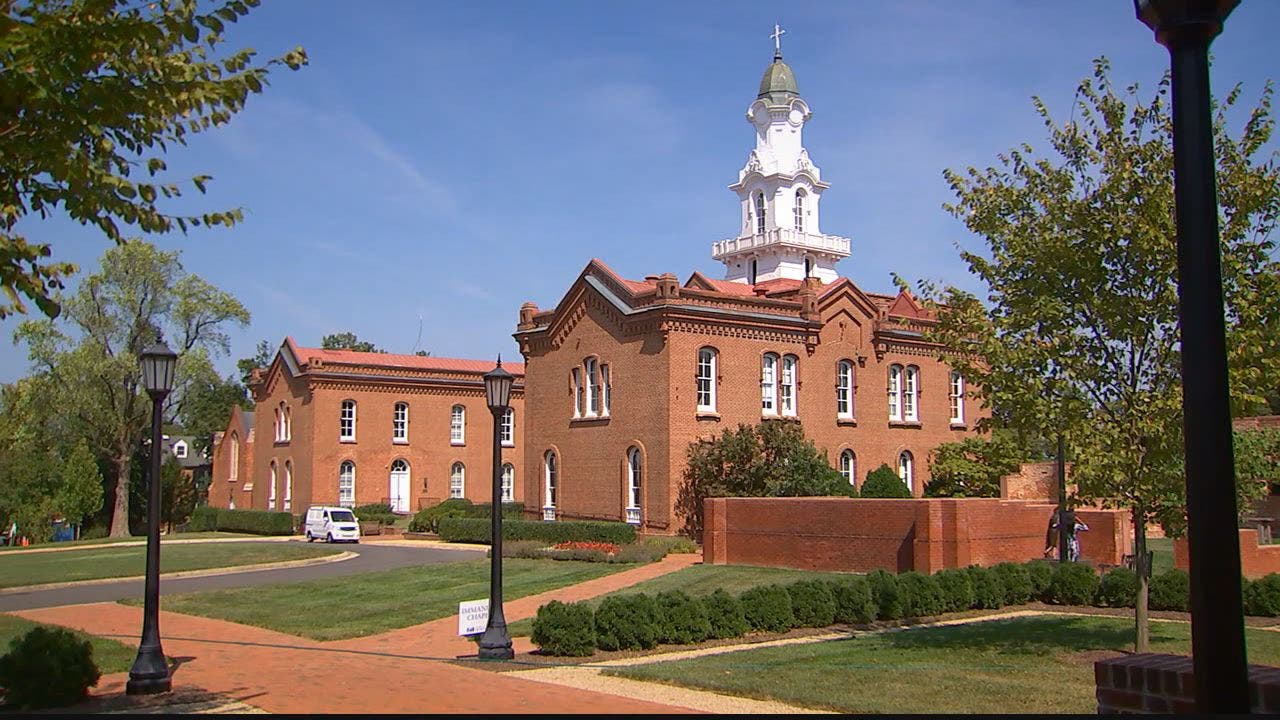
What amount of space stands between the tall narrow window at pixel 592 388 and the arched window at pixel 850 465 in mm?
8897

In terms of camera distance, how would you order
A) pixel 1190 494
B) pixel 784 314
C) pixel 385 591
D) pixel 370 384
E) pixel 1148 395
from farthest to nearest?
pixel 370 384 → pixel 784 314 → pixel 385 591 → pixel 1148 395 → pixel 1190 494

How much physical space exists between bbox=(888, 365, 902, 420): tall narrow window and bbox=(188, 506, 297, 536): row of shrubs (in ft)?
87.7

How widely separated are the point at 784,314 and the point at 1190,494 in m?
33.9

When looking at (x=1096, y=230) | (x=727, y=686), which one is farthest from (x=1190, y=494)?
(x=1096, y=230)

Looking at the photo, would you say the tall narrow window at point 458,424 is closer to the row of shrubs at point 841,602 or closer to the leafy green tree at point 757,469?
the leafy green tree at point 757,469

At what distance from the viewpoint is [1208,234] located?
4.48m

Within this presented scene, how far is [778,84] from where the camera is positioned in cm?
5391

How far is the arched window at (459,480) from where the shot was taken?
55375 mm

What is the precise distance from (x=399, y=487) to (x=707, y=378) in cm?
2286

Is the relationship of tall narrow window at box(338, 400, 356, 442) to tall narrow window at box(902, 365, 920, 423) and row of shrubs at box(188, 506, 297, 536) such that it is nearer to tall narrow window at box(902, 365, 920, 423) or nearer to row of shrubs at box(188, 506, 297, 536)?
row of shrubs at box(188, 506, 297, 536)

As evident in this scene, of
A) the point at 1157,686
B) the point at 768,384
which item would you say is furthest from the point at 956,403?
the point at 1157,686

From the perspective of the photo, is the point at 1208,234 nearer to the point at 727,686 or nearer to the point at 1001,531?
the point at 727,686

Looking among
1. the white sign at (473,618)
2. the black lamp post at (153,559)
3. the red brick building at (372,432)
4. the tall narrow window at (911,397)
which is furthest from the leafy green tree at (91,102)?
the red brick building at (372,432)

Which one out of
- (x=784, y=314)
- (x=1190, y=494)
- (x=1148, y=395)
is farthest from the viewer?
(x=784, y=314)
